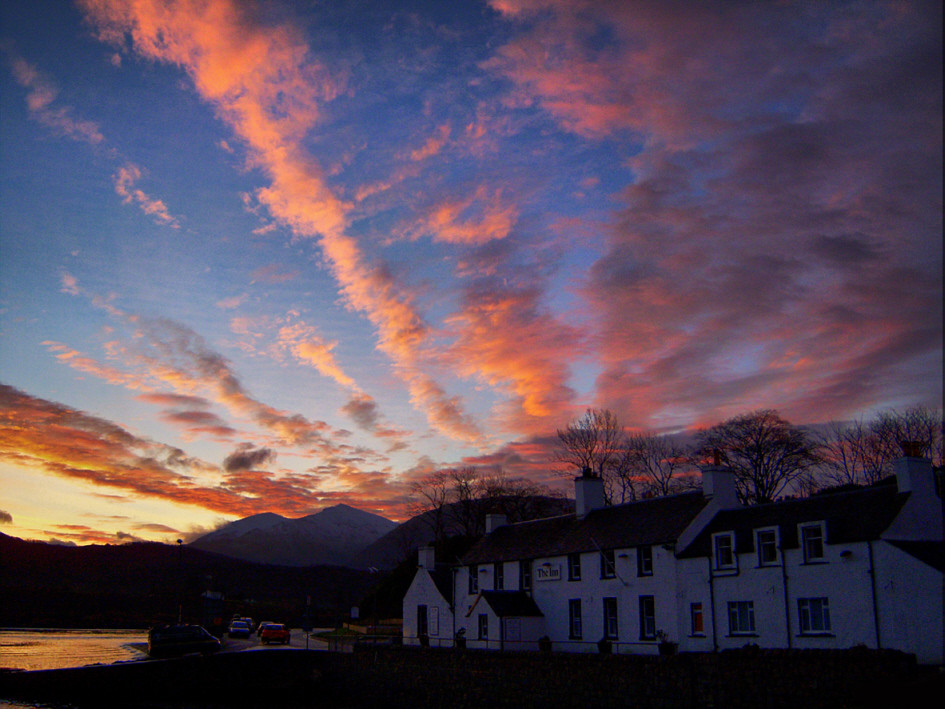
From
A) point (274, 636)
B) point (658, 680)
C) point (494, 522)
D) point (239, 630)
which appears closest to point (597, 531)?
point (494, 522)

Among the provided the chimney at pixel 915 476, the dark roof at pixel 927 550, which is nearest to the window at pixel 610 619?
the dark roof at pixel 927 550

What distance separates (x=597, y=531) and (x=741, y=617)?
1183 centimetres

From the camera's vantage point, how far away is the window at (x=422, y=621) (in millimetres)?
53894

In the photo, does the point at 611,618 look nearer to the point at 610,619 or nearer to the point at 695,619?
the point at 610,619

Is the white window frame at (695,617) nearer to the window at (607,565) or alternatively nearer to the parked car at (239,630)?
the window at (607,565)

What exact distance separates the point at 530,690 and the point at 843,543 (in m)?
14.2

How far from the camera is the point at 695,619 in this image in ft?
113

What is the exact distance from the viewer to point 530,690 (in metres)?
31.8

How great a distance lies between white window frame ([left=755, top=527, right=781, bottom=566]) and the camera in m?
30.8

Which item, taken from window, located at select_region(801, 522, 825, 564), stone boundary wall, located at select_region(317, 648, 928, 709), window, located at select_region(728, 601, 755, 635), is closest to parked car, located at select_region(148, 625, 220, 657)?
stone boundary wall, located at select_region(317, 648, 928, 709)

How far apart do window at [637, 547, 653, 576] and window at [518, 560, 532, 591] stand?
999cm

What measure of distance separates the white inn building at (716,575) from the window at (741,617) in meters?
0.05

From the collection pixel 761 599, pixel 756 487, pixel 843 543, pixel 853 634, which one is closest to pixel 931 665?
pixel 853 634

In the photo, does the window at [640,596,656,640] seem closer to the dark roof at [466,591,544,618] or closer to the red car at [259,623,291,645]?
the dark roof at [466,591,544,618]
